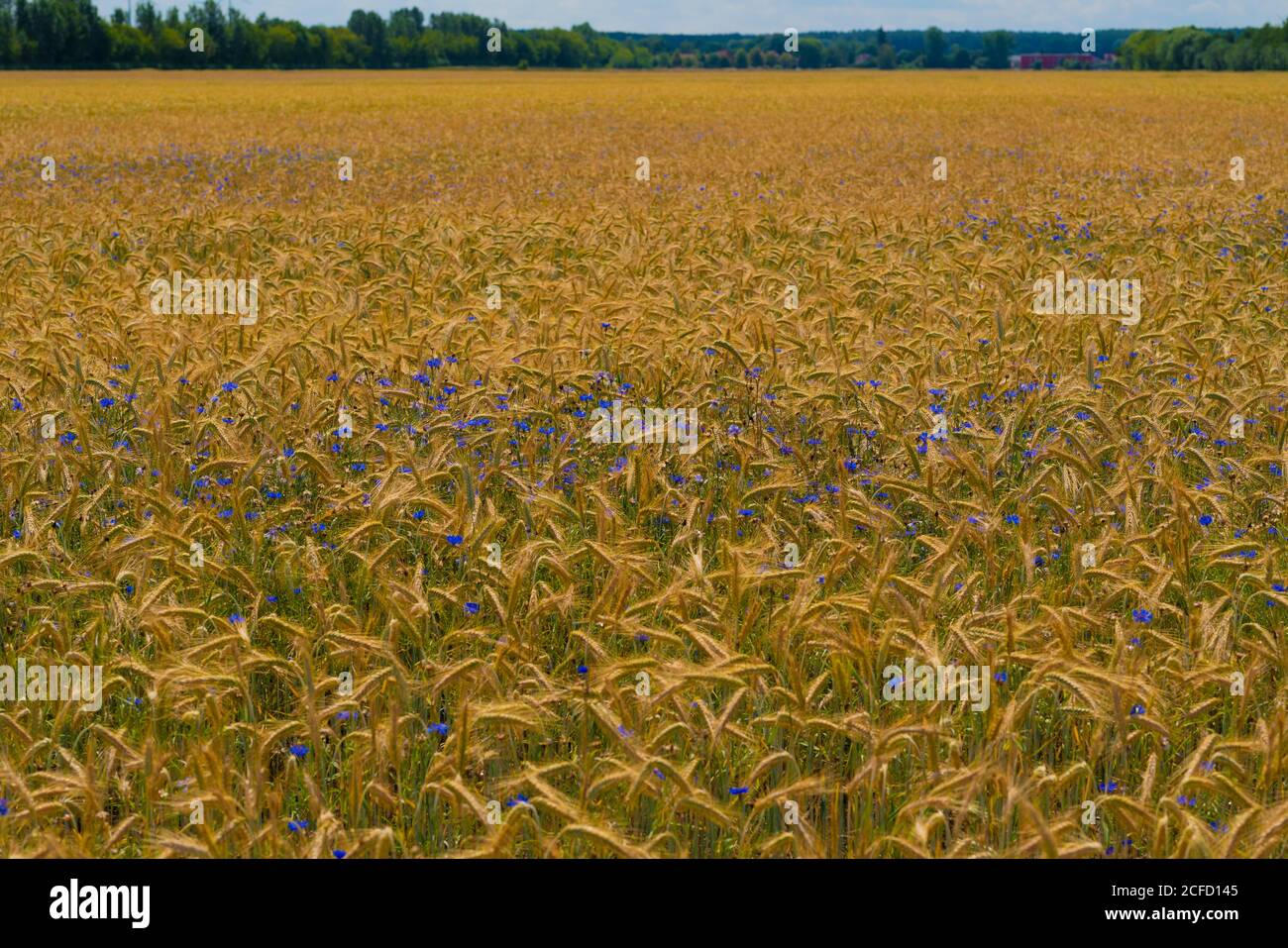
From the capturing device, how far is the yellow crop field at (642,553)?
2.91m

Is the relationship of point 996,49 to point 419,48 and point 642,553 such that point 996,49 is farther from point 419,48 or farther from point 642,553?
point 642,553

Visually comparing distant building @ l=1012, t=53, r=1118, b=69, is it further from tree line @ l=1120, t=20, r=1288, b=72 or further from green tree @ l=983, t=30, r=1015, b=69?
tree line @ l=1120, t=20, r=1288, b=72

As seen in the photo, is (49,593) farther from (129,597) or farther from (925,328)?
(925,328)

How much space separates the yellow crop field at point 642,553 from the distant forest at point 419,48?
85178 millimetres

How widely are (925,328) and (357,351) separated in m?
3.36

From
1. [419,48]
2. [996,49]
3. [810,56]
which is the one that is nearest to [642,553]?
[419,48]

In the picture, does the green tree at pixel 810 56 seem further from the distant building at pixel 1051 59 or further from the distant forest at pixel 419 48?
the distant building at pixel 1051 59

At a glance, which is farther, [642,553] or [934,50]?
[934,50]

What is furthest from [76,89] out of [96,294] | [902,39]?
[902,39]

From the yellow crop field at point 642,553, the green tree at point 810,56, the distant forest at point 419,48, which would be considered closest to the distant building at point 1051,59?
the distant forest at point 419,48

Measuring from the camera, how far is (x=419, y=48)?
111 m

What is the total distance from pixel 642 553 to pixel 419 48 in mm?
115299

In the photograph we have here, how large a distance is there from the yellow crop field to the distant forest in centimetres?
8518

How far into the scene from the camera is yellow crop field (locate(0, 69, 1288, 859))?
2914mm
